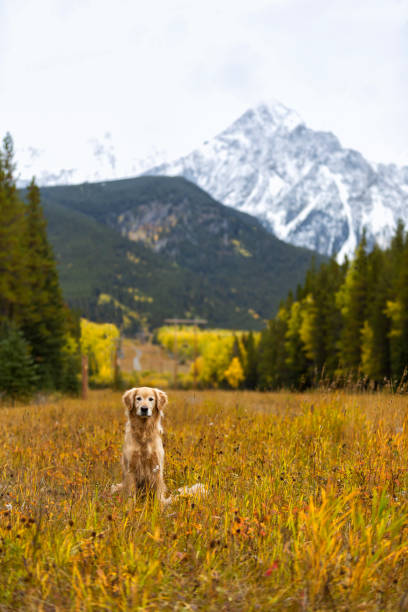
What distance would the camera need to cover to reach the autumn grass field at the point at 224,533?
8.44 feet

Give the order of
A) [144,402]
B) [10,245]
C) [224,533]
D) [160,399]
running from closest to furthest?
[224,533], [144,402], [160,399], [10,245]

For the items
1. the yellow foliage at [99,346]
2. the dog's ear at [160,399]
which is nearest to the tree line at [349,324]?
the dog's ear at [160,399]

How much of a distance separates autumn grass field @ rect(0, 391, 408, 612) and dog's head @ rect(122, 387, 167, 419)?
88 cm

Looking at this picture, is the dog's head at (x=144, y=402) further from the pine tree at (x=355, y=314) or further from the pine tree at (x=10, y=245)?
the pine tree at (x=355, y=314)

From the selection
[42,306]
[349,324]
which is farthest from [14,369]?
[349,324]

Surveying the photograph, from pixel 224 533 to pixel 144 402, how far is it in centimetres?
209

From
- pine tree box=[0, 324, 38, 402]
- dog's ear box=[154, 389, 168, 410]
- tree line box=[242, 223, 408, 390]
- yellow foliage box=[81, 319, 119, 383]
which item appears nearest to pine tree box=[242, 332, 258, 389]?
tree line box=[242, 223, 408, 390]

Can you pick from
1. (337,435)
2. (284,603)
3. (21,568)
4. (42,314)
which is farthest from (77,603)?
(42,314)

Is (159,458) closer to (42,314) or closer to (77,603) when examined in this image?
(77,603)

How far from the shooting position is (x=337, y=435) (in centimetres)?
664

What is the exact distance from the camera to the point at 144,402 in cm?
498

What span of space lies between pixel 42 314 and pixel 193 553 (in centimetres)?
3727

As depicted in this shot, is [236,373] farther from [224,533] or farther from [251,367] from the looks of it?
[224,533]

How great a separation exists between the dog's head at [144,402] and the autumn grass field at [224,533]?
2.90 feet
